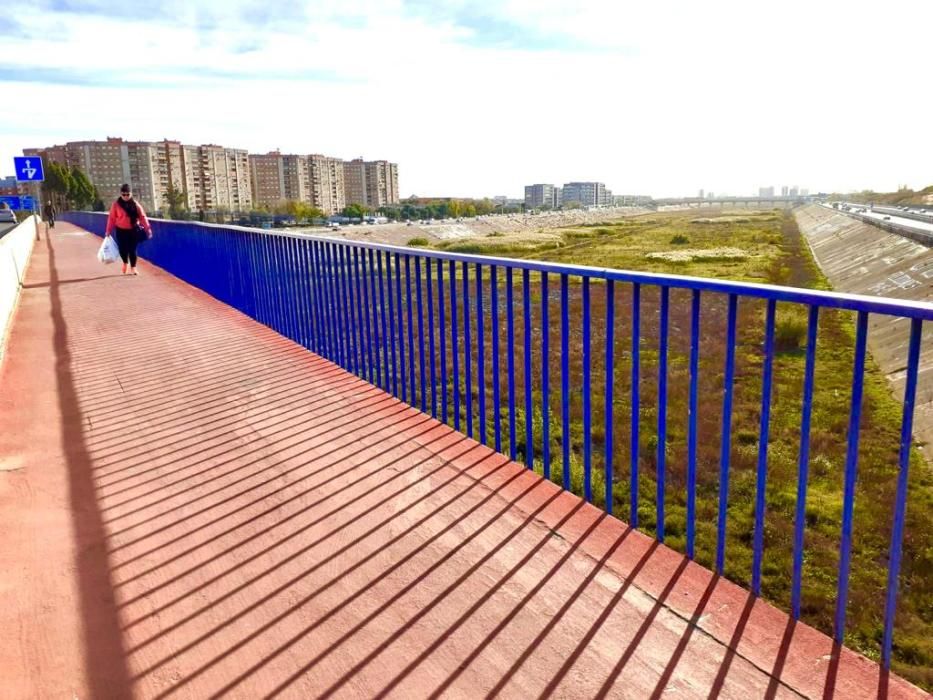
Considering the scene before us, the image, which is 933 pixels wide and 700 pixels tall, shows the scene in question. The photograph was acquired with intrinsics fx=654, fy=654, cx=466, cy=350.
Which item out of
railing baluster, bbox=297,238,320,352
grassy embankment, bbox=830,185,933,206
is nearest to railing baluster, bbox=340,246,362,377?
railing baluster, bbox=297,238,320,352

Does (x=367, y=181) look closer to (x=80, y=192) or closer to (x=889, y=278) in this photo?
(x=80, y=192)

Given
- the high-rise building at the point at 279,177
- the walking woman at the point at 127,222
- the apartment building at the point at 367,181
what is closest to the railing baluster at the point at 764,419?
the walking woman at the point at 127,222

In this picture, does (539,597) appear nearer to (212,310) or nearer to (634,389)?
(634,389)

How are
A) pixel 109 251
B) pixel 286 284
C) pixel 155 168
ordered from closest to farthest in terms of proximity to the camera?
1. pixel 286 284
2. pixel 109 251
3. pixel 155 168

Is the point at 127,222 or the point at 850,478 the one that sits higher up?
the point at 127,222

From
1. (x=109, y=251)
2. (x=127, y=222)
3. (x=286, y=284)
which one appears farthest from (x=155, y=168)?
(x=286, y=284)

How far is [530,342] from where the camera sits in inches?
262

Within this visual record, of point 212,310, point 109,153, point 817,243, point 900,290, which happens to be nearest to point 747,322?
point 900,290

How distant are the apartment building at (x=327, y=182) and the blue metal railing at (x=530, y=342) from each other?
154703mm

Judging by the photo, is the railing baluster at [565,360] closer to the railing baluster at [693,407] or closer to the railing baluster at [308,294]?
the railing baluster at [693,407]

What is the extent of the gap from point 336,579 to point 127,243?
12.0 m

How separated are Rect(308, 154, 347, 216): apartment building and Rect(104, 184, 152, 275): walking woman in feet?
488

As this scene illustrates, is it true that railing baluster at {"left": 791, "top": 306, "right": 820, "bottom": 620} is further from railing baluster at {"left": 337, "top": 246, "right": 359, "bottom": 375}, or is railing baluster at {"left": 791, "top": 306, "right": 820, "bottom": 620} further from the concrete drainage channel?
the concrete drainage channel

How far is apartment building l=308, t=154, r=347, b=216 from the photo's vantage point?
531 ft
